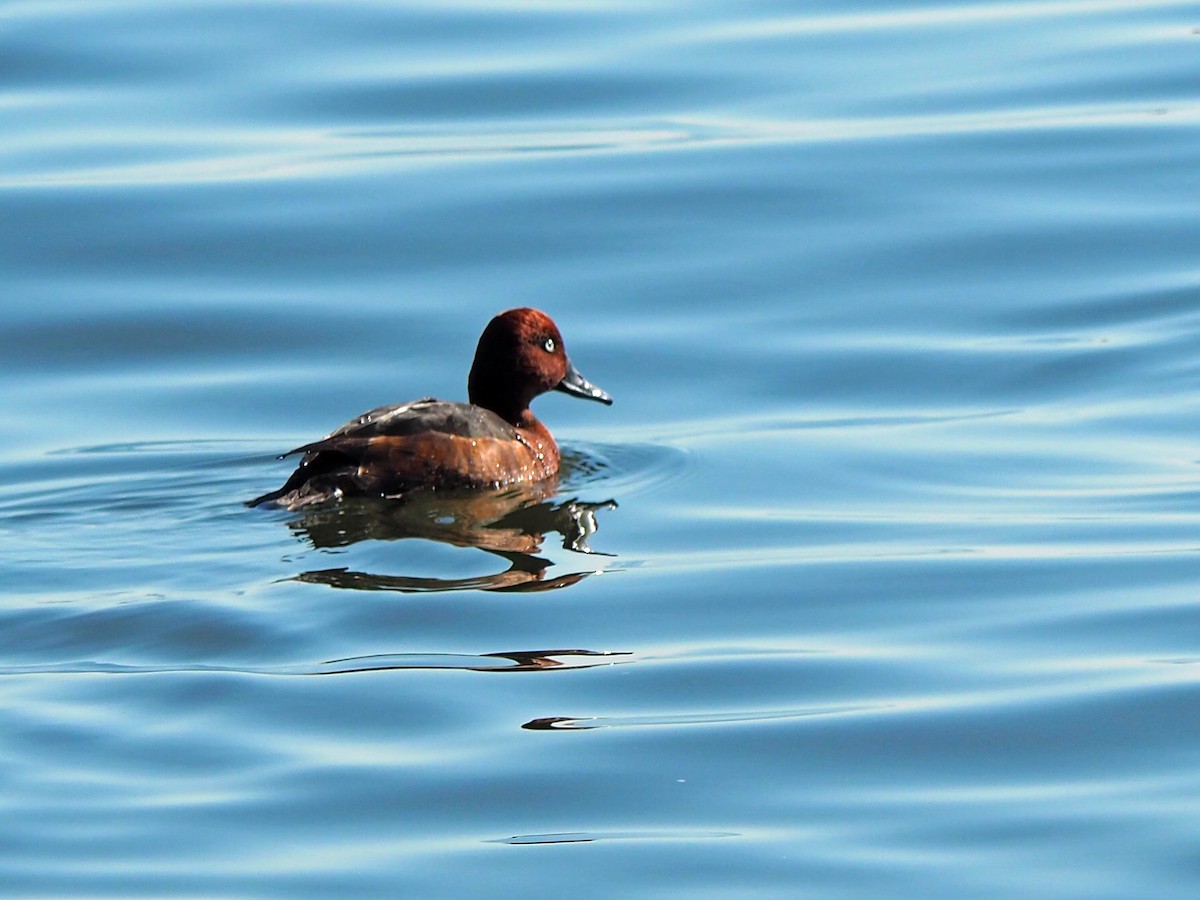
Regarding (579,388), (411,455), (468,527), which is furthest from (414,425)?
(579,388)

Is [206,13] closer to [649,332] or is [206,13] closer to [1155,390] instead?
[649,332]

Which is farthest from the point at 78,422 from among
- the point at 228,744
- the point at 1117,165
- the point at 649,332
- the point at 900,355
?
the point at 1117,165

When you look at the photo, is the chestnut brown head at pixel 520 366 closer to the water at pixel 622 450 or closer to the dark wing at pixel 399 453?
the water at pixel 622 450

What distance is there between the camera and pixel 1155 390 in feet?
37.2

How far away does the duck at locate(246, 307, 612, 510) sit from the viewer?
1012 cm

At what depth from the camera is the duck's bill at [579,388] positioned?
447 inches

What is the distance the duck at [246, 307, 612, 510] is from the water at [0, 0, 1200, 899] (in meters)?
0.24

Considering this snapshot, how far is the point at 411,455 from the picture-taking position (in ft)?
33.7

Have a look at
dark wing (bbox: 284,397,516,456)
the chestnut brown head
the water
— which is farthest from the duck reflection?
the chestnut brown head

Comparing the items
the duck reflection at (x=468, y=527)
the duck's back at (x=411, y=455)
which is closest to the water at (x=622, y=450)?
the duck reflection at (x=468, y=527)

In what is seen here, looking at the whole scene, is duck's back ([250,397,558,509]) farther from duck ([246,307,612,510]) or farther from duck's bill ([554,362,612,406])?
duck's bill ([554,362,612,406])

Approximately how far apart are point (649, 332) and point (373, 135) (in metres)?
4.14

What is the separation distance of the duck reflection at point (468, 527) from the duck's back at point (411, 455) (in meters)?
0.07

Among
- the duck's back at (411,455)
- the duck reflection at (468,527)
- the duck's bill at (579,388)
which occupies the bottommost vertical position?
the duck reflection at (468,527)
